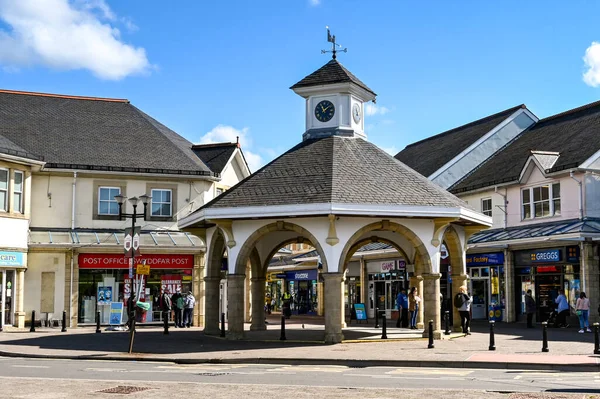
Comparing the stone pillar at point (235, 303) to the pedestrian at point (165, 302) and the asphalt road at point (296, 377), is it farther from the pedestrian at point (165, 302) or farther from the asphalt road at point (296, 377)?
the pedestrian at point (165, 302)

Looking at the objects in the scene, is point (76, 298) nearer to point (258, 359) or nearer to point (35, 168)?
point (35, 168)

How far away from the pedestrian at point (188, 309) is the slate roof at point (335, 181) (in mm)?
10023

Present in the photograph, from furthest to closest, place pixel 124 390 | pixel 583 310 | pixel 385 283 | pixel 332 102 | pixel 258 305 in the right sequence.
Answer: pixel 385 283 < pixel 258 305 < pixel 583 310 < pixel 332 102 < pixel 124 390

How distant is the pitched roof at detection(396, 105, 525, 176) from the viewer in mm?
48500

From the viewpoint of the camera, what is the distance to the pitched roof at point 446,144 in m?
48.5

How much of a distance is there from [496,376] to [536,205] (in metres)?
23.2

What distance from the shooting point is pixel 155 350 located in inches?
920

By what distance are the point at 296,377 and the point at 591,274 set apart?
21.3 m

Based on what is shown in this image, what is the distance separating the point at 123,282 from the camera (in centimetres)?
3791

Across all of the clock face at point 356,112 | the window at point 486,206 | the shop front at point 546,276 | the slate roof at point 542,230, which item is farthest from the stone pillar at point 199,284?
the shop front at point 546,276

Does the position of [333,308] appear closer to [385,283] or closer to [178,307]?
[178,307]

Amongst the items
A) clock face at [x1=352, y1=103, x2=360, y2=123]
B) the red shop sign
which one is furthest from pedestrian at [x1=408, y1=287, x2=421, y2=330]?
the red shop sign

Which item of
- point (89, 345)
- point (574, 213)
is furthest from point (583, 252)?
point (89, 345)

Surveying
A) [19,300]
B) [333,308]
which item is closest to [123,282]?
[19,300]
